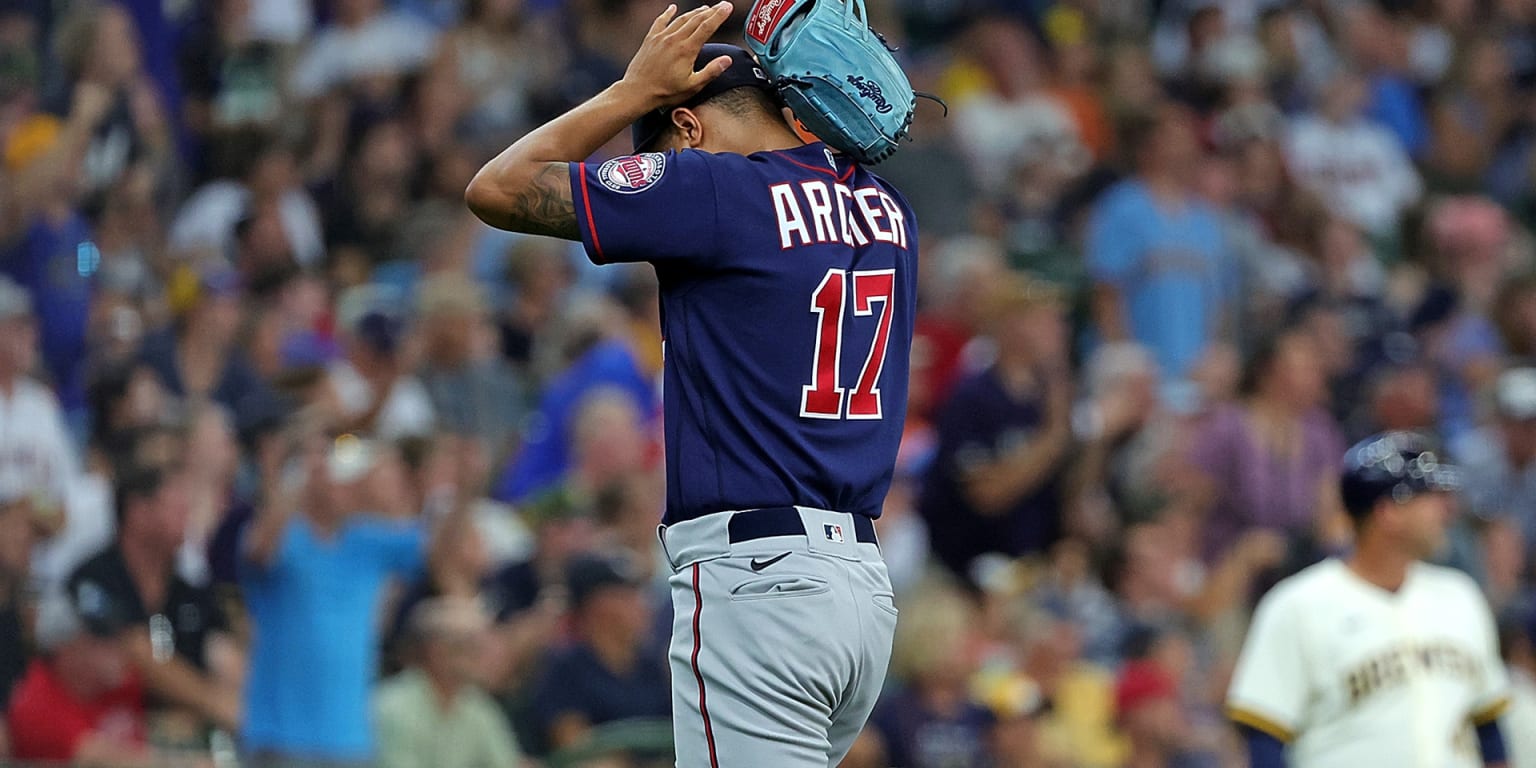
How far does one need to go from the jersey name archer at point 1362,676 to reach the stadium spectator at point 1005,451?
3.13m

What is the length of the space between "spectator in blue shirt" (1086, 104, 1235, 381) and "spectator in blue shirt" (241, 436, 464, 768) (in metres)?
4.64

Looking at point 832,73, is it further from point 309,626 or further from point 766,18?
point 309,626

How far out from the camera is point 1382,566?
236 inches

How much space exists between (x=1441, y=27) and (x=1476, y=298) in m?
3.54

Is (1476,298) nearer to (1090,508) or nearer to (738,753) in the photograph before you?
(1090,508)

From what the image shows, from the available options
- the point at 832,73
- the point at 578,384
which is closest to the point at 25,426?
the point at 578,384

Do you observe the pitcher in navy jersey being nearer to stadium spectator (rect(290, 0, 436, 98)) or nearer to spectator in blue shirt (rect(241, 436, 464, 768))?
spectator in blue shirt (rect(241, 436, 464, 768))

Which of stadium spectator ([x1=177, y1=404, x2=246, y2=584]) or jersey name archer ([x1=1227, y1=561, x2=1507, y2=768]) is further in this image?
stadium spectator ([x1=177, y1=404, x2=246, y2=584])

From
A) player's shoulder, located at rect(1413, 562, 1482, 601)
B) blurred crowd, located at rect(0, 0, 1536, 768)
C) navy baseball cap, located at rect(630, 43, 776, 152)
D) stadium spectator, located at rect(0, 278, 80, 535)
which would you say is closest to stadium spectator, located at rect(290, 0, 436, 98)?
blurred crowd, located at rect(0, 0, 1536, 768)

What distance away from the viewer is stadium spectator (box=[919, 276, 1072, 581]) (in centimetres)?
916

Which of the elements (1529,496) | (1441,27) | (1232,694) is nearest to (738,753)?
(1232,694)

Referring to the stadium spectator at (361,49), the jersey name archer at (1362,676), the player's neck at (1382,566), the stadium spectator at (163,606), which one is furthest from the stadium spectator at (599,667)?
the stadium spectator at (361,49)

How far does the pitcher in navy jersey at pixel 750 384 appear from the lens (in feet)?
12.8

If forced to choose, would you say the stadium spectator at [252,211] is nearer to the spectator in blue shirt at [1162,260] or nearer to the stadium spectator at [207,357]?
the stadium spectator at [207,357]
